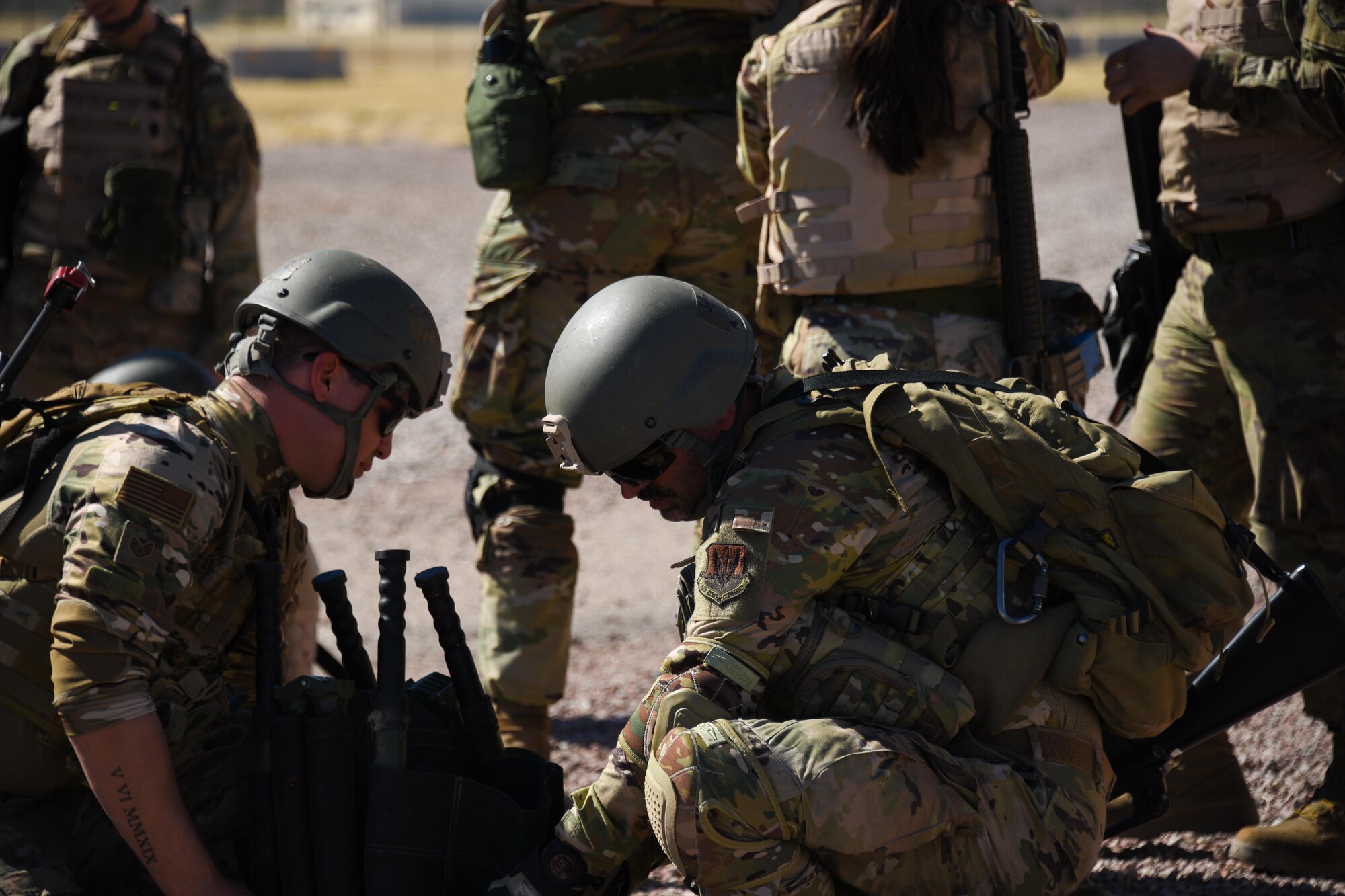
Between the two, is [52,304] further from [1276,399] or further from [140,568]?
[1276,399]

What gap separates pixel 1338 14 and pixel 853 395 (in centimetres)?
187

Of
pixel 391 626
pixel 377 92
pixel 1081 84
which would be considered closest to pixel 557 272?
pixel 391 626

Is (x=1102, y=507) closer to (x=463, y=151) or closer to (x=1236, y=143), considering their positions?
(x=1236, y=143)

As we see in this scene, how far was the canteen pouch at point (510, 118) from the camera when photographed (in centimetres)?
490

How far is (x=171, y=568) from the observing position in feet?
10.4

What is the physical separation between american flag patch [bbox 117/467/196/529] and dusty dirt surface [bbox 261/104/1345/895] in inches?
66.6

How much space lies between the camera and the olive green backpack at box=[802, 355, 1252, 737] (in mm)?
3188

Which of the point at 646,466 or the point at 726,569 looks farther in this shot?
the point at 646,466

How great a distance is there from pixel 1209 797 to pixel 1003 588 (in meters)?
1.52

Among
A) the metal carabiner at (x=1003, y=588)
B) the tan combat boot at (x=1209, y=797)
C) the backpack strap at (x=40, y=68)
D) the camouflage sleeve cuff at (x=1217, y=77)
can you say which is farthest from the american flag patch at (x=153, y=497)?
the backpack strap at (x=40, y=68)

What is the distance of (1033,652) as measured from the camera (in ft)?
10.4

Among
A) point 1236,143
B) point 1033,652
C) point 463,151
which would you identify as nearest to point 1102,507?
point 1033,652

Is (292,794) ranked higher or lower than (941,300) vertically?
lower

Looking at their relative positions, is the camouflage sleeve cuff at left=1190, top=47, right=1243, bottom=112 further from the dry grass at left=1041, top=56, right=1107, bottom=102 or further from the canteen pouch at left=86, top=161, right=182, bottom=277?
the dry grass at left=1041, top=56, right=1107, bottom=102
